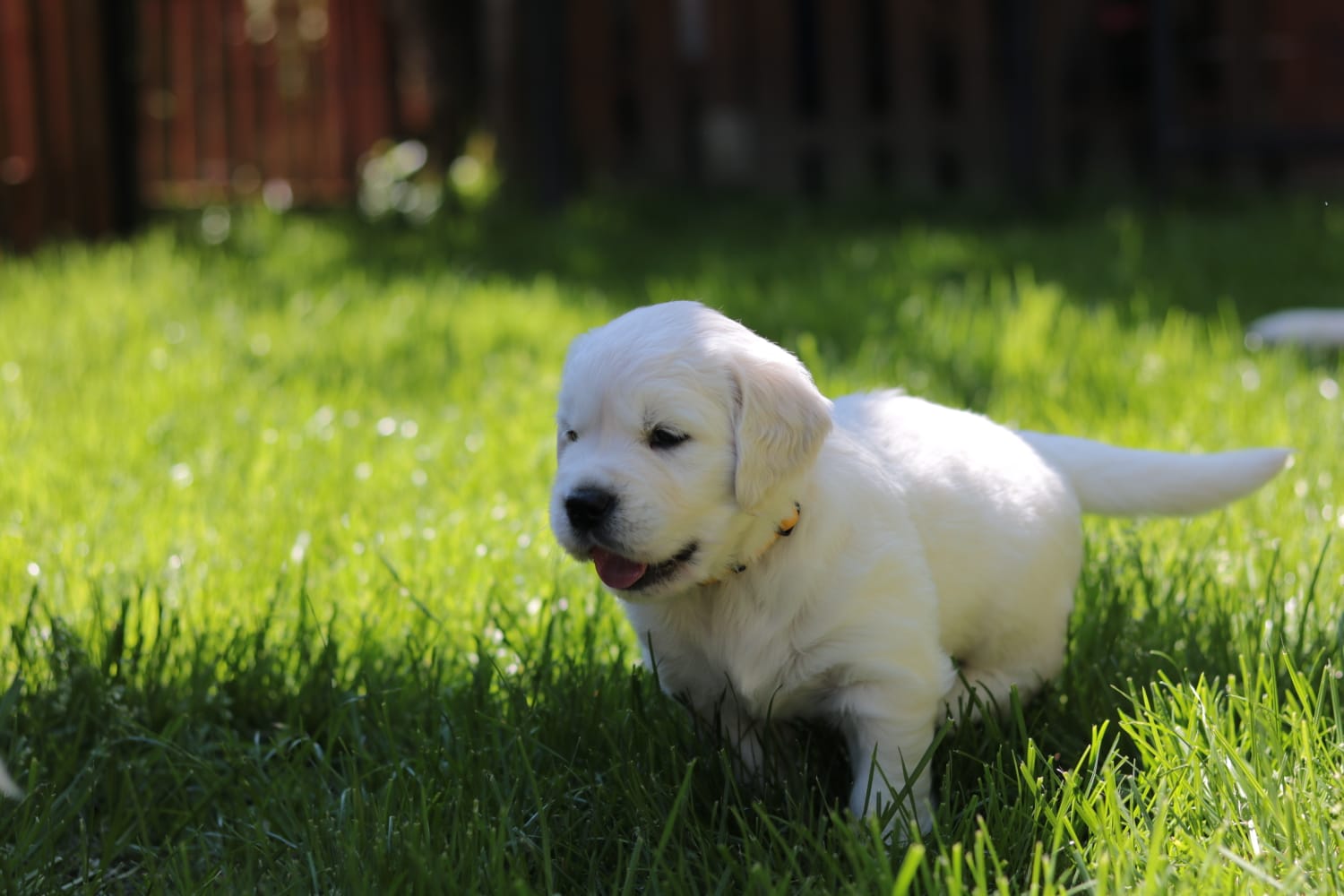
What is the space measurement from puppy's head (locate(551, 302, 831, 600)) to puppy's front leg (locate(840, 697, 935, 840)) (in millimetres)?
319

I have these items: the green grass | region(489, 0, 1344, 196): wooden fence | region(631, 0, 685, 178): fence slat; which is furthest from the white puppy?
region(631, 0, 685, 178): fence slat

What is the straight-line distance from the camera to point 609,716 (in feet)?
7.93

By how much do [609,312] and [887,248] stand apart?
6.52 ft

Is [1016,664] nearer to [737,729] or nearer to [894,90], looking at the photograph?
[737,729]

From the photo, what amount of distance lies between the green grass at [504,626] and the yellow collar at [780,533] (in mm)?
304

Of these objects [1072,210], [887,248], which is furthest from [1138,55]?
[887,248]

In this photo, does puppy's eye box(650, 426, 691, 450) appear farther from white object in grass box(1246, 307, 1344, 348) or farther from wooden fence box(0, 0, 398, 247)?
wooden fence box(0, 0, 398, 247)

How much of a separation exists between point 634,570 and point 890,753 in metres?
0.47

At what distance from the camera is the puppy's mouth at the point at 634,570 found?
7.00ft

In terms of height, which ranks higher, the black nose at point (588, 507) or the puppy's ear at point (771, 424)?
the puppy's ear at point (771, 424)

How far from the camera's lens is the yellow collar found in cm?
219

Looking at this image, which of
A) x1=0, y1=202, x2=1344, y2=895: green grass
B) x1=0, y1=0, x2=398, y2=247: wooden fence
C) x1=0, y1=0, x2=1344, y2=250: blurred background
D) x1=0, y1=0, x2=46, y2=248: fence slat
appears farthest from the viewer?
x1=0, y1=0, x2=398, y2=247: wooden fence

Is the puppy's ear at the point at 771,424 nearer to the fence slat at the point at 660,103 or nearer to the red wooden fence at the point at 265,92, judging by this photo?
the fence slat at the point at 660,103

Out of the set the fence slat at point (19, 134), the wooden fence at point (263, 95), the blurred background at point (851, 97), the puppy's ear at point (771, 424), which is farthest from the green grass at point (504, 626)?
the wooden fence at point (263, 95)
